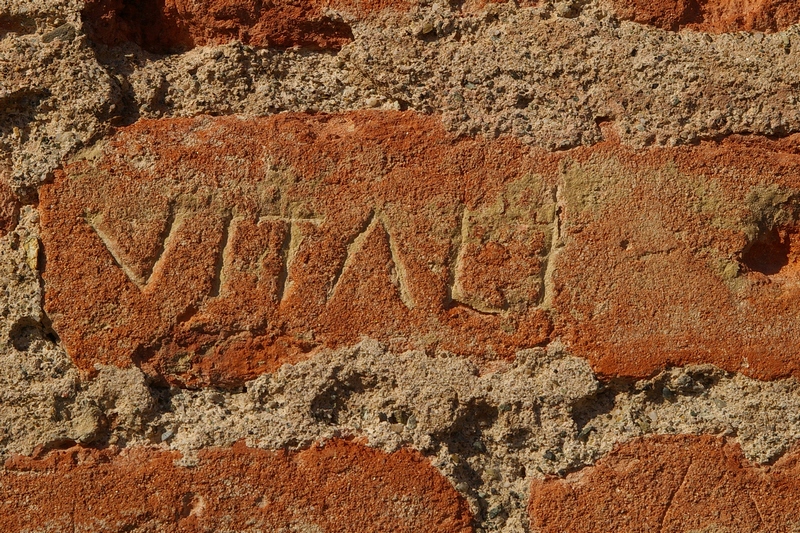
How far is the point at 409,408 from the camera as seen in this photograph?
4.19ft

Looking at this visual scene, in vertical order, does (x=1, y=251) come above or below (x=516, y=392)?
above

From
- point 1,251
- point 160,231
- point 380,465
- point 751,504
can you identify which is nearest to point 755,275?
point 751,504

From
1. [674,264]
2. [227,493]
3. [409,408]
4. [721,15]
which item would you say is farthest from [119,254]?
[721,15]

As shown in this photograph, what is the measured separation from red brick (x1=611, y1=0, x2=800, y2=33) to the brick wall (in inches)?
5.6

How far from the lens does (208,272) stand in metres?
1.28

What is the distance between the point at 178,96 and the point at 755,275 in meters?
1.03

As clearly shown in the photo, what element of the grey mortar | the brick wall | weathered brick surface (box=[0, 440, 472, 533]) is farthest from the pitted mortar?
weathered brick surface (box=[0, 440, 472, 533])

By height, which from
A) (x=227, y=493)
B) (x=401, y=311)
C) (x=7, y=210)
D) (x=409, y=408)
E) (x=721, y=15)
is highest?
(x=721, y=15)

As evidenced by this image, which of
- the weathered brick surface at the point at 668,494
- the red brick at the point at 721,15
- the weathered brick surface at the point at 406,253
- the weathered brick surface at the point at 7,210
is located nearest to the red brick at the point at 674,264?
the weathered brick surface at the point at 406,253

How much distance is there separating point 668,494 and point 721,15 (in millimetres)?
851

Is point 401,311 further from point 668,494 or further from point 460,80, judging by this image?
point 668,494

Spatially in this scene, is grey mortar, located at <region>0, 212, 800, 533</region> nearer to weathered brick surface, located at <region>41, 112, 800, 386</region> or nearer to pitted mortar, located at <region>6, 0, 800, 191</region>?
weathered brick surface, located at <region>41, 112, 800, 386</region>

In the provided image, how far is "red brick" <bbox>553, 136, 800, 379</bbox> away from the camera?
129 centimetres

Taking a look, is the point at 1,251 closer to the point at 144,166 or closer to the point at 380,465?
the point at 144,166
